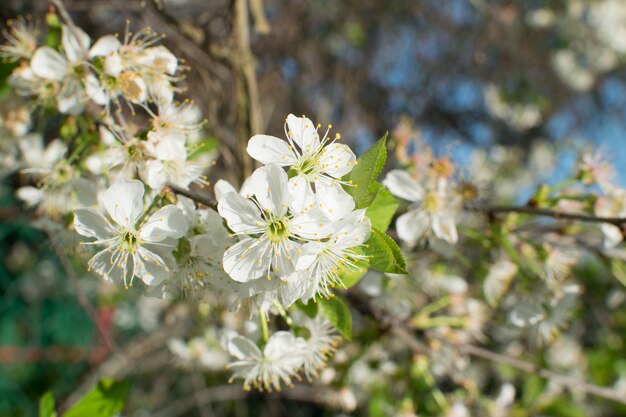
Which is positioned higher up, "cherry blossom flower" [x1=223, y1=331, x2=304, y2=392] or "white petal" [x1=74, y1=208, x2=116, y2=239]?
"white petal" [x1=74, y1=208, x2=116, y2=239]

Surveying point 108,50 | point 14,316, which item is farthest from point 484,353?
point 14,316

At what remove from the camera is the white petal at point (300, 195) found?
2.54 ft

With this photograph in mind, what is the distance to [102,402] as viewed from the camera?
1111 mm

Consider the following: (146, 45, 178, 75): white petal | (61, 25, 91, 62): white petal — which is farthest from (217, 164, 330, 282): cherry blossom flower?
(61, 25, 91, 62): white petal

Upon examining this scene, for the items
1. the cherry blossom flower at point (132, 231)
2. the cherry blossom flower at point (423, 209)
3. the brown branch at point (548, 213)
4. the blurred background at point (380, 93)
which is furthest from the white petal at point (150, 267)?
the blurred background at point (380, 93)

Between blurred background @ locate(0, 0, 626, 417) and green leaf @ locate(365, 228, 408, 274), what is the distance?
1.29 metres

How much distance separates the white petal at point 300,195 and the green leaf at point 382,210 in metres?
0.12

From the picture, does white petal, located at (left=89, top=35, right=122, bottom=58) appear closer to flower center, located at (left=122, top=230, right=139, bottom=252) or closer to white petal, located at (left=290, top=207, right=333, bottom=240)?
flower center, located at (left=122, top=230, right=139, bottom=252)

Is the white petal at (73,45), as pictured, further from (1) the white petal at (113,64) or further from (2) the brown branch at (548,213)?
(2) the brown branch at (548,213)

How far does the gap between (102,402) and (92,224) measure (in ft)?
1.43

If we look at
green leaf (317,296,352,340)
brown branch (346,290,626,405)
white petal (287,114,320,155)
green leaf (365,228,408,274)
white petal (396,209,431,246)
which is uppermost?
white petal (287,114,320,155)

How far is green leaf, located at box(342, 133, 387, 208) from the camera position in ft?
2.55

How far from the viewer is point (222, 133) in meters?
1.50

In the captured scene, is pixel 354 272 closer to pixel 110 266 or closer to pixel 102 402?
pixel 110 266
